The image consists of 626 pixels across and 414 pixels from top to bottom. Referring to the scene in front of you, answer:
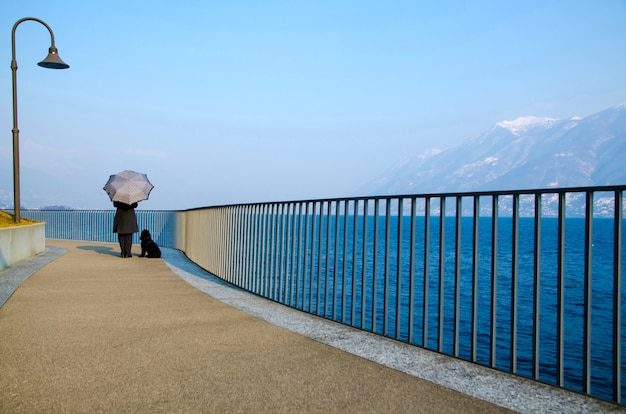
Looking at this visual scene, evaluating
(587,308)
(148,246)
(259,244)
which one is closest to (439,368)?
(587,308)

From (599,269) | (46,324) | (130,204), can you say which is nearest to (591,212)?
(46,324)

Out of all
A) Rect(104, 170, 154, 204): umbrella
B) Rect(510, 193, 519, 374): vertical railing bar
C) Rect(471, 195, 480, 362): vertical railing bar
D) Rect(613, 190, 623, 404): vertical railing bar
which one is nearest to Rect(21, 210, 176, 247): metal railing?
Rect(104, 170, 154, 204): umbrella

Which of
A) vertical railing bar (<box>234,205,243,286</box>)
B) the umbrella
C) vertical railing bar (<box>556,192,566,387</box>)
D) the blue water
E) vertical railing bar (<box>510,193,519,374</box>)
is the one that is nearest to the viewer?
vertical railing bar (<box>556,192,566,387</box>)

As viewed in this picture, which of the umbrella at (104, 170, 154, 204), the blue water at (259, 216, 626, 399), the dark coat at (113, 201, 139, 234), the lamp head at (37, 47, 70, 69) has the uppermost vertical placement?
the lamp head at (37, 47, 70, 69)

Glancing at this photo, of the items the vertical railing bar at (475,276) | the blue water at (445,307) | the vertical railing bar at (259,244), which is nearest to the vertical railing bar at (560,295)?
the blue water at (445,307)

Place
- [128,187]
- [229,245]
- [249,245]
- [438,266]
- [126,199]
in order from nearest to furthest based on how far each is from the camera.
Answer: [438,266] → [249,245] → [229,245] → [126,199] → [128,187]

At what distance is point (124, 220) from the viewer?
14.9m

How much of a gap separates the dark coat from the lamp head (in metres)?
4.19

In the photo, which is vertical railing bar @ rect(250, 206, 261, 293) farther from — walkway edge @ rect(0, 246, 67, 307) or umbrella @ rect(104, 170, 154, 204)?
umbrella @ rect(104, 170, 154, 204)

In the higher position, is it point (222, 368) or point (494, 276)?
point (494, 276)

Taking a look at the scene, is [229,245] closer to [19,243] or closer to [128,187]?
[19,243]

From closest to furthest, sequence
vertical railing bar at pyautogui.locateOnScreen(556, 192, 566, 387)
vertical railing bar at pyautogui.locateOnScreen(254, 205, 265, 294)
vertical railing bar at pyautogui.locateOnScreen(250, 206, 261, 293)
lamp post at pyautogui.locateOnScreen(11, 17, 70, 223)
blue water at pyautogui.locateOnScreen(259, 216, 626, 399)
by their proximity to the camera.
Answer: vertical railing bar at pyautogui.locateOnScreen(556, 192, 566, 387) → blue water at pyautogui.locateOnScreen(259, 216, 626, 399) → vertical railing bar at pyautogui.locateOnScreen(254, 205, 265, 294) → vertical railing bar at pyautogui.locateOnScreen(250, 206, 261, 293) → lamp post at pyautogui.locateOnScreen(11, 17, 70, 223)

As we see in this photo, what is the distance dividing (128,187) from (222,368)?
11.6 metres

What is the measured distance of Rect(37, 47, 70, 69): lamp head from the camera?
49.4 ft
